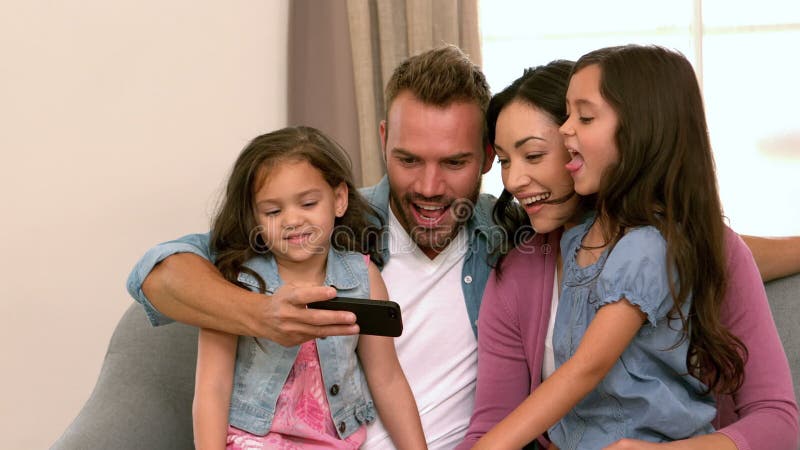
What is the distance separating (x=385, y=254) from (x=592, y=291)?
0.52m

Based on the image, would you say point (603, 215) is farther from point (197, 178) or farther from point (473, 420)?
point (197, 178)

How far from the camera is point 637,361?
1506 millimetres

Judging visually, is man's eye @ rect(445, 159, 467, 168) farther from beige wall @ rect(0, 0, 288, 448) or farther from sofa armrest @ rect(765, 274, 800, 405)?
beige wall @ rect(0, 0, 288, 448)

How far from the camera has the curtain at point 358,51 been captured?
289cm

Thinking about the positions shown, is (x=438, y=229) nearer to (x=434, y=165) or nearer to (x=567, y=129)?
(x=434, y=165)

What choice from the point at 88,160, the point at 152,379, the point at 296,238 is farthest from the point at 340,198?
the point at 88,160

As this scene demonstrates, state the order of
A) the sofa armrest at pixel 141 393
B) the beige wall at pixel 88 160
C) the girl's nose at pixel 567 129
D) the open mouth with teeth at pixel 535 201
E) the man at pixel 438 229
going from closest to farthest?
1. the girl's nose at pixel 567 129
2. the open mouth with teeth at pixel 535 201
3. the sofa armrest at pixel 141 393
4. the man at pixel 438 229
5. the beige wall at pixel 88 160

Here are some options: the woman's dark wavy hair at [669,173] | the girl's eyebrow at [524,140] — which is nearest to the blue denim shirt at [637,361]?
the woman's dark wavy hair at [669,173]

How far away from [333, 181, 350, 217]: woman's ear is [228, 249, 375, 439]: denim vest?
0.08 metres

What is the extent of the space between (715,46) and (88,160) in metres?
2.03

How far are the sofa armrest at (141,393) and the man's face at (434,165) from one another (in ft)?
1.82

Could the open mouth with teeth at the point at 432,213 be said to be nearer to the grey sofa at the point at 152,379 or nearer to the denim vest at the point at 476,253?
the denim vest at the point at 476,253

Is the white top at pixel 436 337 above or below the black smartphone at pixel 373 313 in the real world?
below

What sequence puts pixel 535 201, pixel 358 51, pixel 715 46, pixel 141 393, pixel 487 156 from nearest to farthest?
pixel 535 201
pixel 141 393
pixel 487 156
pixel 358 51
pixel 715 46
